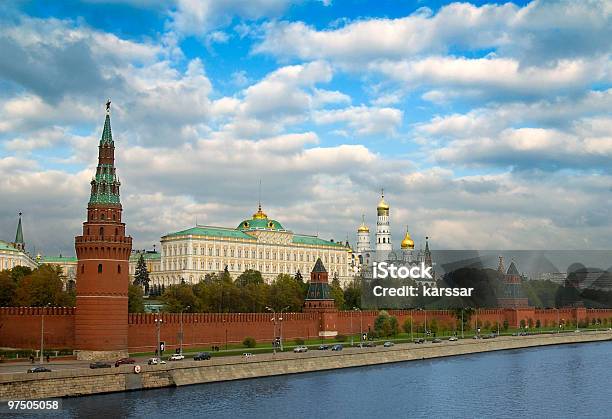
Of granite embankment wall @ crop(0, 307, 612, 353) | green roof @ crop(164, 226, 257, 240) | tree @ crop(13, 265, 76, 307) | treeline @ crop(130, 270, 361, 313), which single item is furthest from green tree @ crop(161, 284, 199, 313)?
green roof @ crop(164, 226, 257, 240)

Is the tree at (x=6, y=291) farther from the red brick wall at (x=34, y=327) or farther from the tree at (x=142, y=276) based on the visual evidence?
the tree at (x=142, y=276)

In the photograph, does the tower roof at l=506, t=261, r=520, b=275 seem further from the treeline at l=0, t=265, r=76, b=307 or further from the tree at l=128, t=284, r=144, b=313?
the treeline at l=0, t=265, r=76, b=307

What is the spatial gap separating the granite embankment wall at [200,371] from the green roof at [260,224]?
68727 millimetres

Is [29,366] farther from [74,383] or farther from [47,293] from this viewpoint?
[47,293]

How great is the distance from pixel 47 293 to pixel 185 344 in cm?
1621

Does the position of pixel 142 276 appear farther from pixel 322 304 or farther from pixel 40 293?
pixel 40 293

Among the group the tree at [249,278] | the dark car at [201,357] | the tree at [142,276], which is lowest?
the dark car at [201,357]

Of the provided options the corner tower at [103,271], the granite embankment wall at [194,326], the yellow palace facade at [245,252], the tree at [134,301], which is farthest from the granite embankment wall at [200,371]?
the yellow palace facade at [245,252]

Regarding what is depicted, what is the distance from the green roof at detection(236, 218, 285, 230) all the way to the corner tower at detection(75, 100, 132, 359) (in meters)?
87.5

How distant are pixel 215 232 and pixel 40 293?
65670mm

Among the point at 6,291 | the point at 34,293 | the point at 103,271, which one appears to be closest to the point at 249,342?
the point at 103,271

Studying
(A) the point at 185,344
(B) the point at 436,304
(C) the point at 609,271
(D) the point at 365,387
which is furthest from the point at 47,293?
(C) the point at 609,271

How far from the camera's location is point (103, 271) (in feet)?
206

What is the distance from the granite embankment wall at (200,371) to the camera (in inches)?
1876
